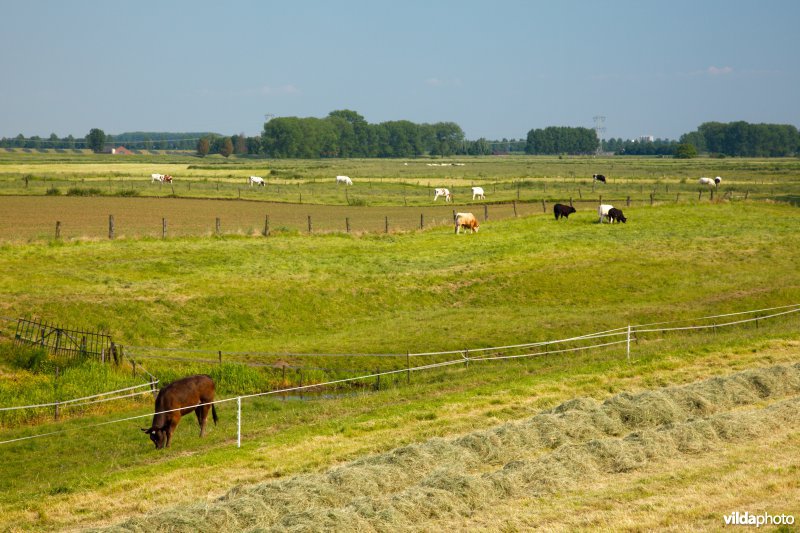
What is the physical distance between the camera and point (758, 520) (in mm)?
11562

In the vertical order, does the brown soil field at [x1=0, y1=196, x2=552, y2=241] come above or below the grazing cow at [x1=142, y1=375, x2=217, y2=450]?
above

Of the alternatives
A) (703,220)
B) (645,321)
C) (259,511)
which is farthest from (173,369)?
(703,220)

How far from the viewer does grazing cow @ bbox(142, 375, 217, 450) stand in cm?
1798

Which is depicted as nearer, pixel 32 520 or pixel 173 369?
pixel 32 520

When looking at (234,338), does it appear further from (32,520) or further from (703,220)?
(703,220)

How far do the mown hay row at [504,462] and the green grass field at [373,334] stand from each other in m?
0.24

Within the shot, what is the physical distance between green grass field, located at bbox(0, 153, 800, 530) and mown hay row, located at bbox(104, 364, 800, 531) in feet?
0.79

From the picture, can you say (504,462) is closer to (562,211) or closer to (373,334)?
(373,334)

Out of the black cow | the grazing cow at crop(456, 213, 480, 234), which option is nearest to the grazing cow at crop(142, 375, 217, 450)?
the grazing cow at crop(456, 213, 480, 234)

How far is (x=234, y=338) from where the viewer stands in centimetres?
2908

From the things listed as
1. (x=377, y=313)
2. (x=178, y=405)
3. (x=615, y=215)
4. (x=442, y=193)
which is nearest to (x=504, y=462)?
(x=178, y=405)

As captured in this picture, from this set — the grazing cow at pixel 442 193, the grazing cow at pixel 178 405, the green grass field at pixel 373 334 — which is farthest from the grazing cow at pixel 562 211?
the grazing cow at pixel 178 405

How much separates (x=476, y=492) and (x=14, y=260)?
26.7 m

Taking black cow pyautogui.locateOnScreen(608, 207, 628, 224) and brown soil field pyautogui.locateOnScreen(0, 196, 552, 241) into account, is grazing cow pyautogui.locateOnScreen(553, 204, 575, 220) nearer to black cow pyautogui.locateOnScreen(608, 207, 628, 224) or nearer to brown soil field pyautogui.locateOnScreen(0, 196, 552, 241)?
black cow pyautogui.locateOnScreen(608, 207, 628, 224)
